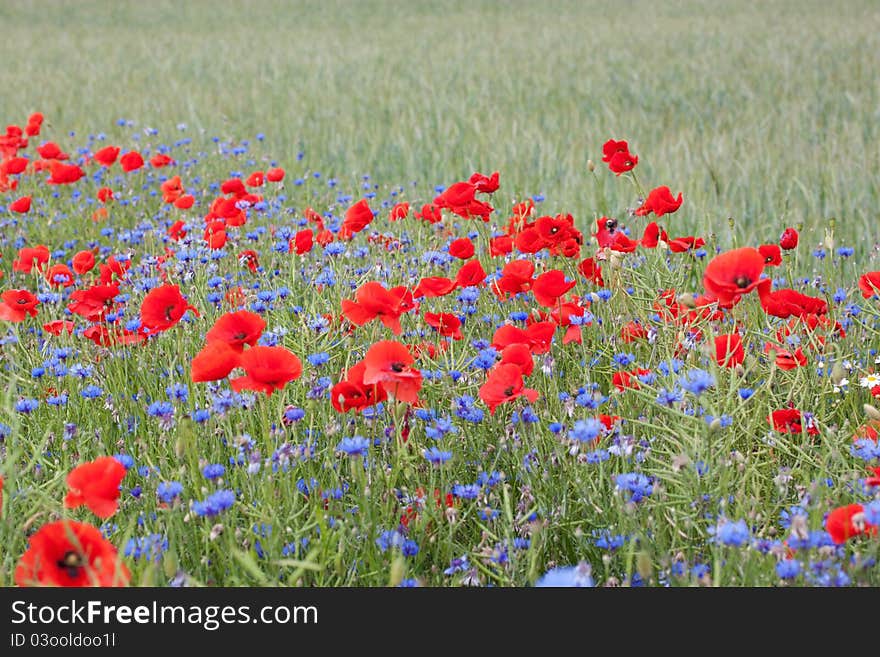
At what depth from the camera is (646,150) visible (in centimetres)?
527

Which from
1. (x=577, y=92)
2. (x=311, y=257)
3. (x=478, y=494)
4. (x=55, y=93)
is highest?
(x=55, y=93)

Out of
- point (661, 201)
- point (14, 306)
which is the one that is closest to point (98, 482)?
point (14, 306)

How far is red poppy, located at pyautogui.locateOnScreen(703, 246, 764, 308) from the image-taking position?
149 cm

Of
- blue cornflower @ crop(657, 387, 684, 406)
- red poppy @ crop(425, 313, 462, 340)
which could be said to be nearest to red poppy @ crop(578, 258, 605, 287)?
red poppy @ crop(425, 313, 462, 340)

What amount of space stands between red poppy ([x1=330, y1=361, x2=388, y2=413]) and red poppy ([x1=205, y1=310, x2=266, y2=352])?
0.63 feet

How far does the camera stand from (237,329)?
1.66 m

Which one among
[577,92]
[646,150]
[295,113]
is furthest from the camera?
[577,92]

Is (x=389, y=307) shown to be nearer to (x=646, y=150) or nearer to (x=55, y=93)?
(x=646, y=150)

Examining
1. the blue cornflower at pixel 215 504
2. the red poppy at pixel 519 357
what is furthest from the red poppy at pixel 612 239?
the blue cornflower at pixel 215 504

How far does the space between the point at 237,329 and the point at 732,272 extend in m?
0.89

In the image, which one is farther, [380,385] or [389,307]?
[389,307]

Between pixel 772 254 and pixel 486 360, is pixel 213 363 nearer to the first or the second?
pixel 486 360

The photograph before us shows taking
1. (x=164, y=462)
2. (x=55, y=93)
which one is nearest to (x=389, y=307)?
(x=164, y=462)
